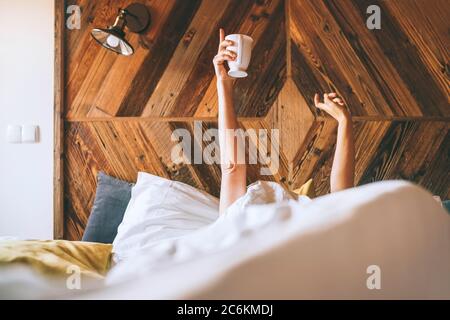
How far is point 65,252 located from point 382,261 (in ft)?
3.41

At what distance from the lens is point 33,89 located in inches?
83.4

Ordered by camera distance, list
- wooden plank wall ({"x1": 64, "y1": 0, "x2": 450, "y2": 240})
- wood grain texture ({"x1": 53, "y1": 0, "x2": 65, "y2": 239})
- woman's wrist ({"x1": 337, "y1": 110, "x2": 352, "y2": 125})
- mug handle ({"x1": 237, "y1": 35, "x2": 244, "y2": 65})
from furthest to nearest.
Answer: wood grain texture ({"x1": 53, "y1": 0, "x2": 65, "y2": 239})
wooden plank wall ({"x1": 64, "y1": 0, "x2": 450, "y2": 240})
woman's wrist ({"x1": 337, "y1": 110, "x2": 352, "y2": 125})
mug handle ({"x1": 237, "y1": 35, "x2": 244, "y2": 65})

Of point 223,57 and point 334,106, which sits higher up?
point 223,57

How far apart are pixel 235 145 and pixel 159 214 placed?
0.50 m

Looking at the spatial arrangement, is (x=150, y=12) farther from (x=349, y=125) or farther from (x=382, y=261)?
(x=382, y=261)

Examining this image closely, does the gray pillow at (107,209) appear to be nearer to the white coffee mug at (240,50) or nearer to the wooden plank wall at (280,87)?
the wooden plank wall at (280,87)

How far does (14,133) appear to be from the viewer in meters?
2.14

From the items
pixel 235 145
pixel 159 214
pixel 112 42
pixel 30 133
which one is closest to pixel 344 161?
pixel 235 145

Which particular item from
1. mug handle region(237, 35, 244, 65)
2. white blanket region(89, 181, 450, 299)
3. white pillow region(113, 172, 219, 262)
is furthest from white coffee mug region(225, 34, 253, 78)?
white blanket region(89, 181, 450, 299)

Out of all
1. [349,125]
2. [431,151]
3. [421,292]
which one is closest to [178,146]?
[349,125]
